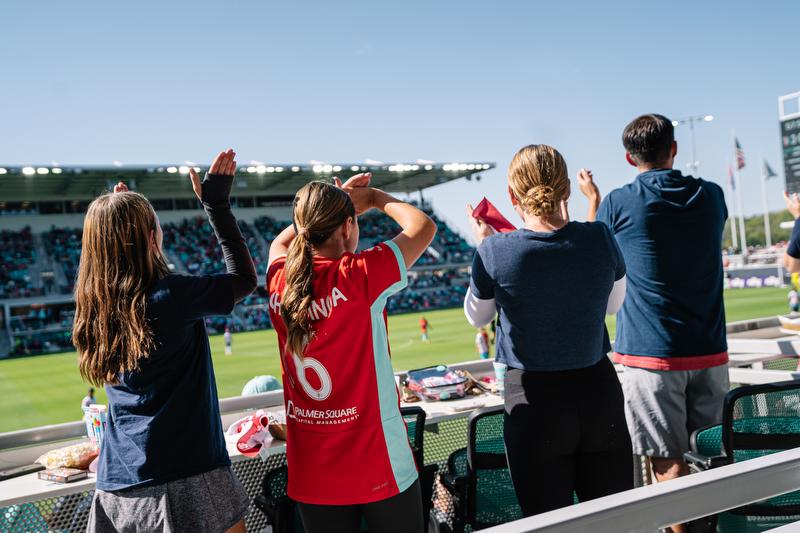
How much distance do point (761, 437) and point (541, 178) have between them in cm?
107

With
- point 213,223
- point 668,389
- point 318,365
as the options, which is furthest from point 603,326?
point 213,223

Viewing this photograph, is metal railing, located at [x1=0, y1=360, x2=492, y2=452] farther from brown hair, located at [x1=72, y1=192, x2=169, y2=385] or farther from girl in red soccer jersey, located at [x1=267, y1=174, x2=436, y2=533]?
girl in red soccer jersey, located at [x1=267, y1=174, x2=436, y2=533]

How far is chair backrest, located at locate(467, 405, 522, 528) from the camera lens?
220 centimetres

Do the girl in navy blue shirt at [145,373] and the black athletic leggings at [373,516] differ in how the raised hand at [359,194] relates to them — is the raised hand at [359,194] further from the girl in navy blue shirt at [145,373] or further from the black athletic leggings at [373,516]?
the black athletic leggings at [373,516]

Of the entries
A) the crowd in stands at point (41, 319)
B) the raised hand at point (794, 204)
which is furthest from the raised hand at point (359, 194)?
the crowd in stands at point (41, 319)

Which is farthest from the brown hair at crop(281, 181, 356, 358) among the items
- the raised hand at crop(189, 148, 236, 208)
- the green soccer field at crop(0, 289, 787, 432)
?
the green soccer field at crop(0, 289, 787, 432)

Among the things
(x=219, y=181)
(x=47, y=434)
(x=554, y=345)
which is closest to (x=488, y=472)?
(x=554, y=345)

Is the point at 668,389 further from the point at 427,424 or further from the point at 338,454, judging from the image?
the point at 338,454

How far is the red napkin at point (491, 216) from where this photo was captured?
86.7 inches

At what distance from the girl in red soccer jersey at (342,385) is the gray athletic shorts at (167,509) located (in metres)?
0.21

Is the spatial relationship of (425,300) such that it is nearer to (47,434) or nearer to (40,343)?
(40,343)

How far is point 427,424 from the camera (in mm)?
3064

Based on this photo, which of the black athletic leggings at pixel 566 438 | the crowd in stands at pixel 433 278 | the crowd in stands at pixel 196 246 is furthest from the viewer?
the crowd in stands at pixel 433 278

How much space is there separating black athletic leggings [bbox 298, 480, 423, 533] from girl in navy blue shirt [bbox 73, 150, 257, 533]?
25cm
